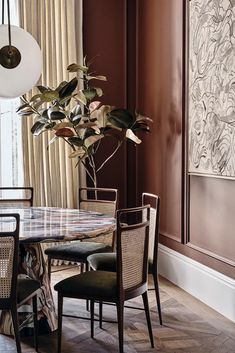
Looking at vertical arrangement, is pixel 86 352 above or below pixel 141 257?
below

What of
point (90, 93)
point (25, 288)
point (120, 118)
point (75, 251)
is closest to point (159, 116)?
point (120, 118)

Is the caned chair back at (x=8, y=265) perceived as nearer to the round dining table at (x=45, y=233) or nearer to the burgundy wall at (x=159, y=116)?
the round dining table at (x=45, y=233)

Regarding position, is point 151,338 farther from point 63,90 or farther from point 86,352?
point 63,90

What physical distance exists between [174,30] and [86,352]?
116 inches

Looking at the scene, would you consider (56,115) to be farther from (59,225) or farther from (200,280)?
(200,280)

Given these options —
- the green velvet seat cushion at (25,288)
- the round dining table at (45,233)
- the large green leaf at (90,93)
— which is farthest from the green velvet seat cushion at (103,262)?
the large green leaf at (90,93)

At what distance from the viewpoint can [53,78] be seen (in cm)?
550

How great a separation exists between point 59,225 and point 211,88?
5.44ft

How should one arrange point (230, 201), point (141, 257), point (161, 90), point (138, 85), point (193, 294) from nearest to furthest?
point (141, 257) → point (230, 201) → point (193, 294) → point (161, 90) → point (138, 85)

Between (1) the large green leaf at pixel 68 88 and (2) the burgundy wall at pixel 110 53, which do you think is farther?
(2) the burgundy wall at pixel 110 53

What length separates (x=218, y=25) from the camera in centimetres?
393

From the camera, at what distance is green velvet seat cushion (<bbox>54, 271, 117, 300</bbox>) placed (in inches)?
117

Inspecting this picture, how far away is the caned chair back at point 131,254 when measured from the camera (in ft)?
9.64

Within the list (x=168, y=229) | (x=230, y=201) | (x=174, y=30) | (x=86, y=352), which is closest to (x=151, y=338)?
(x=86, y=352)
